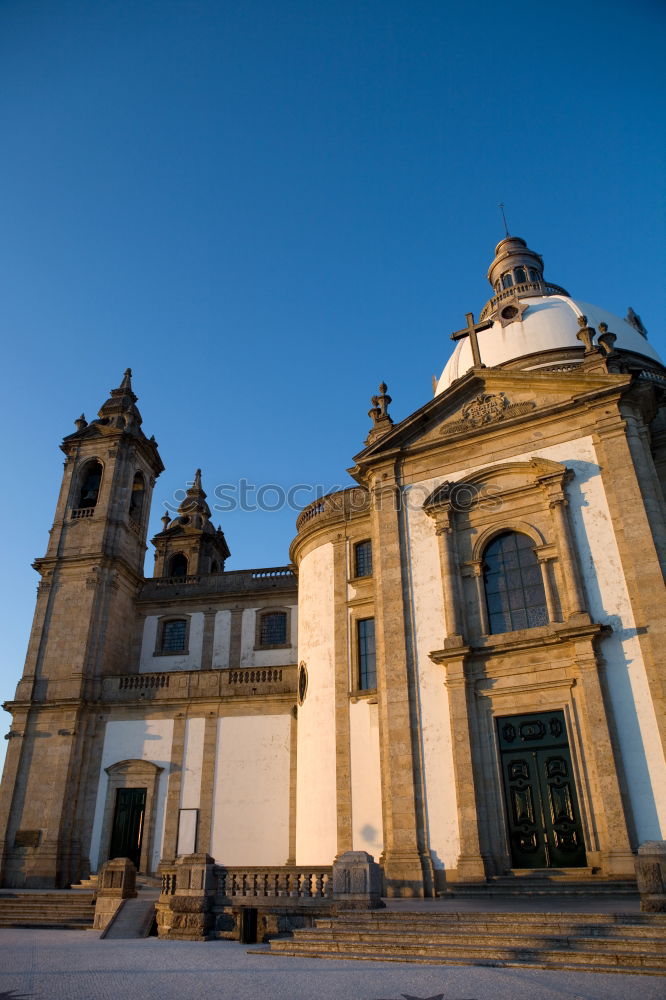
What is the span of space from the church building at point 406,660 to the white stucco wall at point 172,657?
0.09 meters

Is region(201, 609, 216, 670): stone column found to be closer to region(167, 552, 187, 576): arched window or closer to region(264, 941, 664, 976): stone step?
region(167, 552, 187, 576): arched window

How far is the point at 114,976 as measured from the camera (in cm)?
873

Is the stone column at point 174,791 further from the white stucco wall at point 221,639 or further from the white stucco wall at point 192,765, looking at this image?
the white stucco wall at point 221,639

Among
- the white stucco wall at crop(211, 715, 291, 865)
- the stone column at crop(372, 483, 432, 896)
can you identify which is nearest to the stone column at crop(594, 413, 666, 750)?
the stone column at crop(372, 483, 432, 896)

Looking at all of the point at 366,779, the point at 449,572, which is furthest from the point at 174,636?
the point at 449,572

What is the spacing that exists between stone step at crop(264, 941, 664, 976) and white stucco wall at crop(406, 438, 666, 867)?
5907 mm

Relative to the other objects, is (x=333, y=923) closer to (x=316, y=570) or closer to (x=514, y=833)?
(x=514, y=833)

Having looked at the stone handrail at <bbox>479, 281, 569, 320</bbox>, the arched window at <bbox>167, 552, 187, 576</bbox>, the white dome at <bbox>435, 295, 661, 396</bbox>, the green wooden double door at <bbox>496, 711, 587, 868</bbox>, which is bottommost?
the green wooden double door at <bbox>496, 711, 587, 868</bbox>

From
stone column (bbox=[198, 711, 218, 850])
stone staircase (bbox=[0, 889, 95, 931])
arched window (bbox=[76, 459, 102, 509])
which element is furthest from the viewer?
arched window (bbox=[76, 459, 102, 509])

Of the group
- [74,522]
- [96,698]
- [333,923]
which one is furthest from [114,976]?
[74,522]

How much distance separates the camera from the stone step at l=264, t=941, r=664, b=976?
318 inches

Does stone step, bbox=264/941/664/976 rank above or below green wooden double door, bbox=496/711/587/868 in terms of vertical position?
below

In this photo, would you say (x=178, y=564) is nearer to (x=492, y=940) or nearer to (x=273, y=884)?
(x=273, y=884)

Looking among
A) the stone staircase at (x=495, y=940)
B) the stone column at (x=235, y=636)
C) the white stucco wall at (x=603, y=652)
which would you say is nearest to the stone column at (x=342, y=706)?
the white stucco wall at (x=603, y=652)
